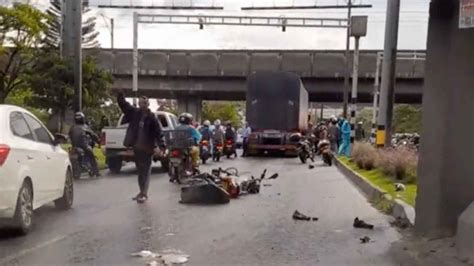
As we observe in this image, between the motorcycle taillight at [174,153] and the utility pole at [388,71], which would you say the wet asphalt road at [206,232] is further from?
the utility pole at [388,71]

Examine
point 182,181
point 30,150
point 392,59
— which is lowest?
point 182,181

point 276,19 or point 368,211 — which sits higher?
point 276,19

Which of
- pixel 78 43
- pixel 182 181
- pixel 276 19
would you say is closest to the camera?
pixel 182 181

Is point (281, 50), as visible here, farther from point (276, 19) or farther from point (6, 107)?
point (6, 107)

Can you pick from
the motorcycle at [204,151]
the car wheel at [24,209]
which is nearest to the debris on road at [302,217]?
the car wheel at [24,209]

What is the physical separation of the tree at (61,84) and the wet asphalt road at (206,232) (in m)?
16.1

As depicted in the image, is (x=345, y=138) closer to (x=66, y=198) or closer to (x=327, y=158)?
(x=327, y=158)

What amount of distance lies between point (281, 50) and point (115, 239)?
1940 inches

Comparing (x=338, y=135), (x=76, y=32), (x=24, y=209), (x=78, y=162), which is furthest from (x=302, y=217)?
(x=338, y=135)

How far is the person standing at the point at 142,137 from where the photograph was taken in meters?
13.2

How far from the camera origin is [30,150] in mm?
9680

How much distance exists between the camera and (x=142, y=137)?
13.2 m

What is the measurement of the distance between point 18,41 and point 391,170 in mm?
30135

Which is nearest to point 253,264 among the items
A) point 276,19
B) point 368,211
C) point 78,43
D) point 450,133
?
point 450,133
